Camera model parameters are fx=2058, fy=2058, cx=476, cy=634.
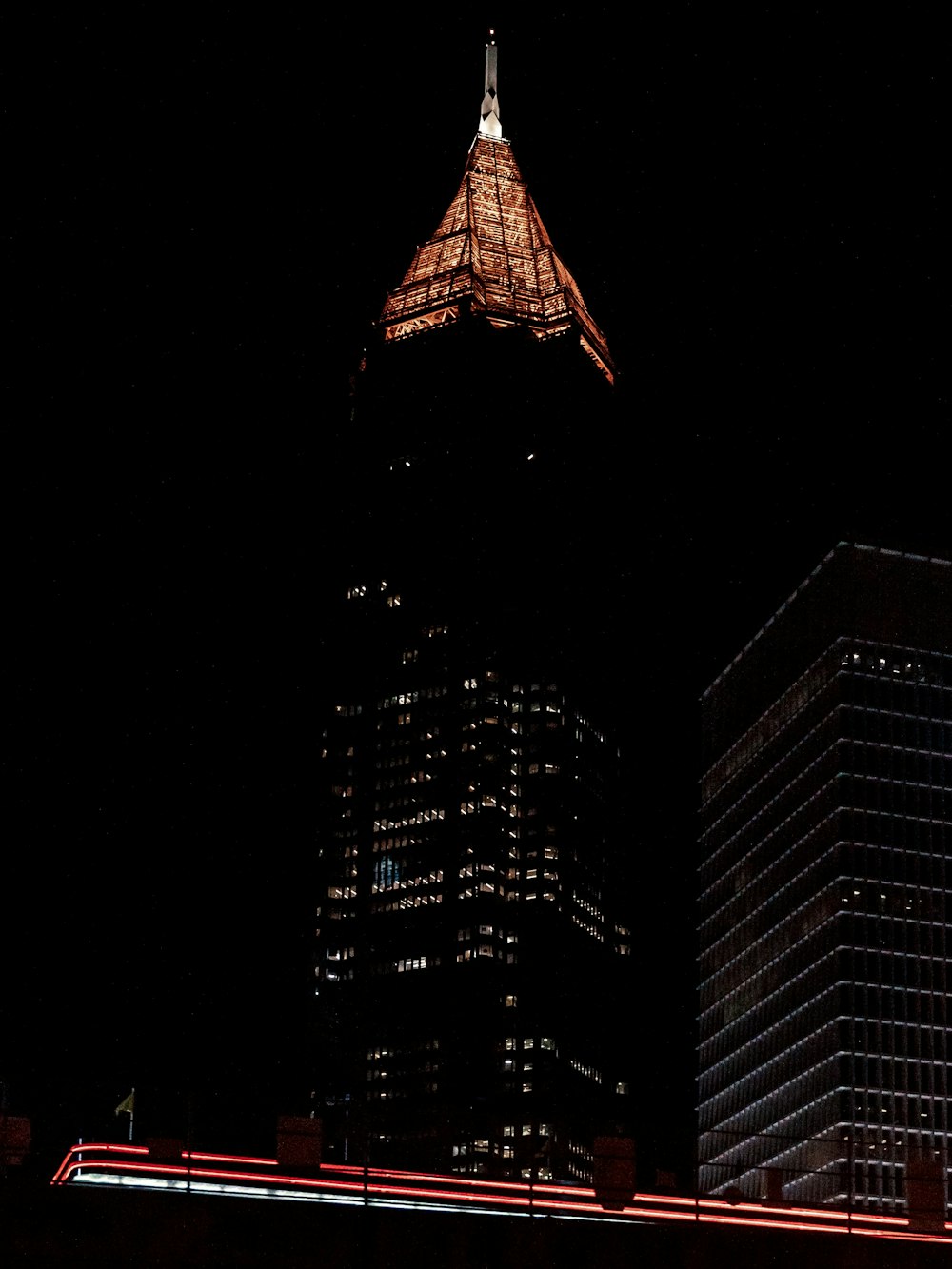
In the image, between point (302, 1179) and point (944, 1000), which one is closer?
point (302, 1179)

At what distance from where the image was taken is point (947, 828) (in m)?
195

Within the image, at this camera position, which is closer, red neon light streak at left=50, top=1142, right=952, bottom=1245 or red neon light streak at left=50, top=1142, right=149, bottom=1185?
red neon light streak at left=50, top=1142, right=149, bottom=1185

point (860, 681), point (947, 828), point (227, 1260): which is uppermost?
point (860, 681)

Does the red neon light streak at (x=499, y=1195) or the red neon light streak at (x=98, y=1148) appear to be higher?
the red neon light streak at (x=98, y=1148)

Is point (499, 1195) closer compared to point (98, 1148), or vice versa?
point (98, 1148)

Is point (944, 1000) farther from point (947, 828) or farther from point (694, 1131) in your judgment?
point (694, 1131)

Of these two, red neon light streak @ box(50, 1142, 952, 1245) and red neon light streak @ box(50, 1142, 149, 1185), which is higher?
red neon light streak @ box(50, 1142, 149, 1185)

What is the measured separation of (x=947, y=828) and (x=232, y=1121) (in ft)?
554

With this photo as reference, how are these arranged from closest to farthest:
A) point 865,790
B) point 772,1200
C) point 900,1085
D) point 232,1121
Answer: point 232,1121, point 772,1200, point 900,1085, point 865,790

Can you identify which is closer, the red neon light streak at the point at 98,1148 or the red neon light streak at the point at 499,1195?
the red neon light streak at the point at 98,1148

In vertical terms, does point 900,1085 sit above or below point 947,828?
below

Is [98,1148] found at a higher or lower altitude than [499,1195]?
higher

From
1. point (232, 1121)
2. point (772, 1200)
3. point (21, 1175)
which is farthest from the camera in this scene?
point (772, 1200)

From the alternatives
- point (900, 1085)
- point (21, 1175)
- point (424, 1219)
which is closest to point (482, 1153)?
point (424, 1219)
